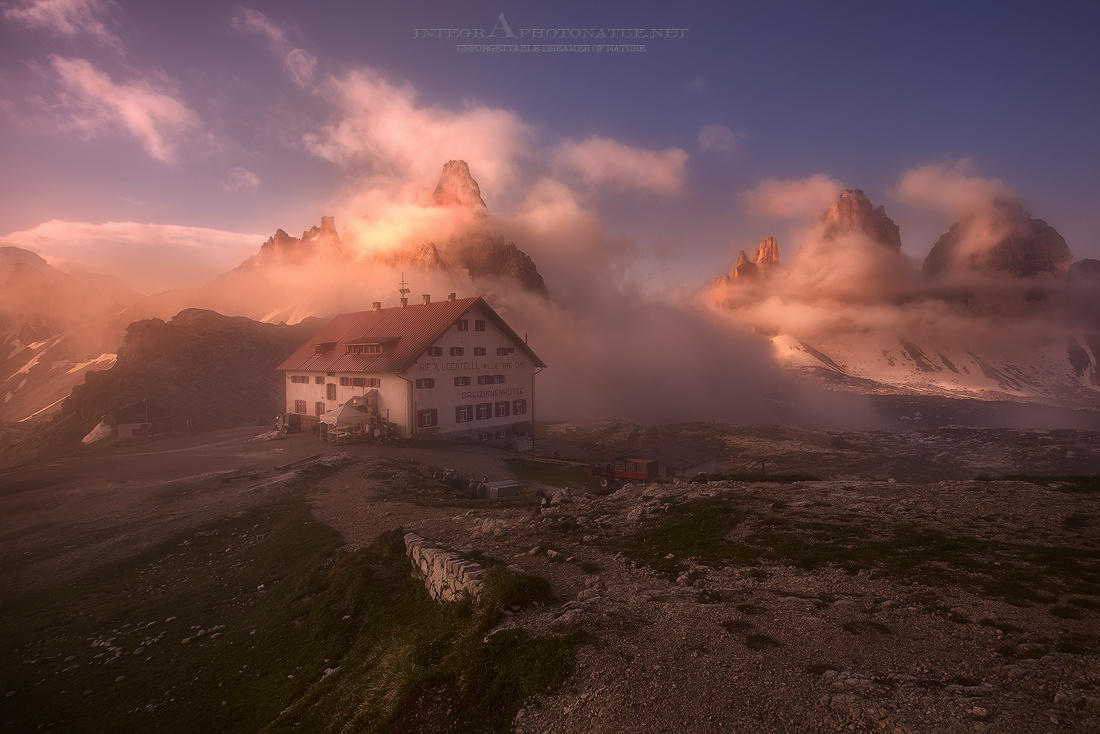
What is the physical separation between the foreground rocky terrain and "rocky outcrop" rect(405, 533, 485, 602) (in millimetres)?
388

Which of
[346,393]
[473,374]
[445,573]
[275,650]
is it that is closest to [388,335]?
[346,393]

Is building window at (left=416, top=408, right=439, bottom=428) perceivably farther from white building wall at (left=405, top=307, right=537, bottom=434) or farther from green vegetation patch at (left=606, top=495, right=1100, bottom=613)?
green vegetation patch at (left=606, top=495, right=1100, bottom=613)

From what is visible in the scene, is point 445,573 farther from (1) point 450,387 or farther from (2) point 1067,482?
(1) point 450,387

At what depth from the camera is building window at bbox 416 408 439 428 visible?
47.8 metres

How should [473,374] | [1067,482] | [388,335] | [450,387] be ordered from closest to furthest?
[1067,482] < [450,387] < [473,374] < [388,335]

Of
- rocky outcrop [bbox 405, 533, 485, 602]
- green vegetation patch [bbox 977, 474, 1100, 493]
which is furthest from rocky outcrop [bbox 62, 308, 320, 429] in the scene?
green vegetation patch [bbox 977, 474, 1100, 493]

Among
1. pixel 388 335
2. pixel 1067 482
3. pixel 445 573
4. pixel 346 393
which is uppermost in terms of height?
pixel 388 335

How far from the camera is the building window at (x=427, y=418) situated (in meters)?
47.8

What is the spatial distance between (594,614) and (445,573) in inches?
185

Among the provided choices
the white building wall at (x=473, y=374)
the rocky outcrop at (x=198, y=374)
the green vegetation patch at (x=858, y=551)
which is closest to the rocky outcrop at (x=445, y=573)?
the green vegetation patch at (x=858, y=551)

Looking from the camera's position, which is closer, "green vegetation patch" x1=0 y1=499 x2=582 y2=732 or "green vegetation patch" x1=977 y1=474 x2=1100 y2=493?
"green vegetation patch" x1=0 y1=499 x2=582 y2=732

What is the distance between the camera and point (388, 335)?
54.4 metres

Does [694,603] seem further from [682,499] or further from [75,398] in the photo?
[75,398]

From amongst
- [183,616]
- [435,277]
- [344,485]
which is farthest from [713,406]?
[183,616]
